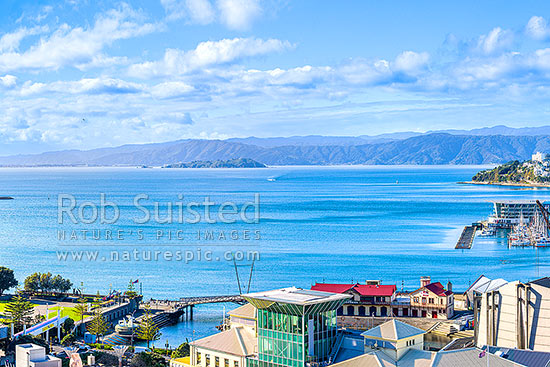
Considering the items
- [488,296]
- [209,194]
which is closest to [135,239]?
[488,296]

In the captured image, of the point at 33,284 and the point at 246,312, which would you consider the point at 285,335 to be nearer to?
the point at 246,312

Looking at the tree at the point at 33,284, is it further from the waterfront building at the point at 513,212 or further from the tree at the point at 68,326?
the waterfront building at the point at 513,212

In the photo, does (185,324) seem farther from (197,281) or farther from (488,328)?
(488,328)

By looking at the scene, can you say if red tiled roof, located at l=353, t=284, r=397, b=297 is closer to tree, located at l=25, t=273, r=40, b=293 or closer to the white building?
the white building

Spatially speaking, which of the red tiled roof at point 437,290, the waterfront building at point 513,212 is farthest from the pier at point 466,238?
the red tiled roof at point 437,290

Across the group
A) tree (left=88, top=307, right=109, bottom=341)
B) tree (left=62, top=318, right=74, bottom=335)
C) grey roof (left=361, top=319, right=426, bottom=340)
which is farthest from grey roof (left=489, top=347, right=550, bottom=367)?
tree (left=62, top=318, right=74, bottom=335)

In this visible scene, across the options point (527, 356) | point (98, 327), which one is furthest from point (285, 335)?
point (98, 327)
